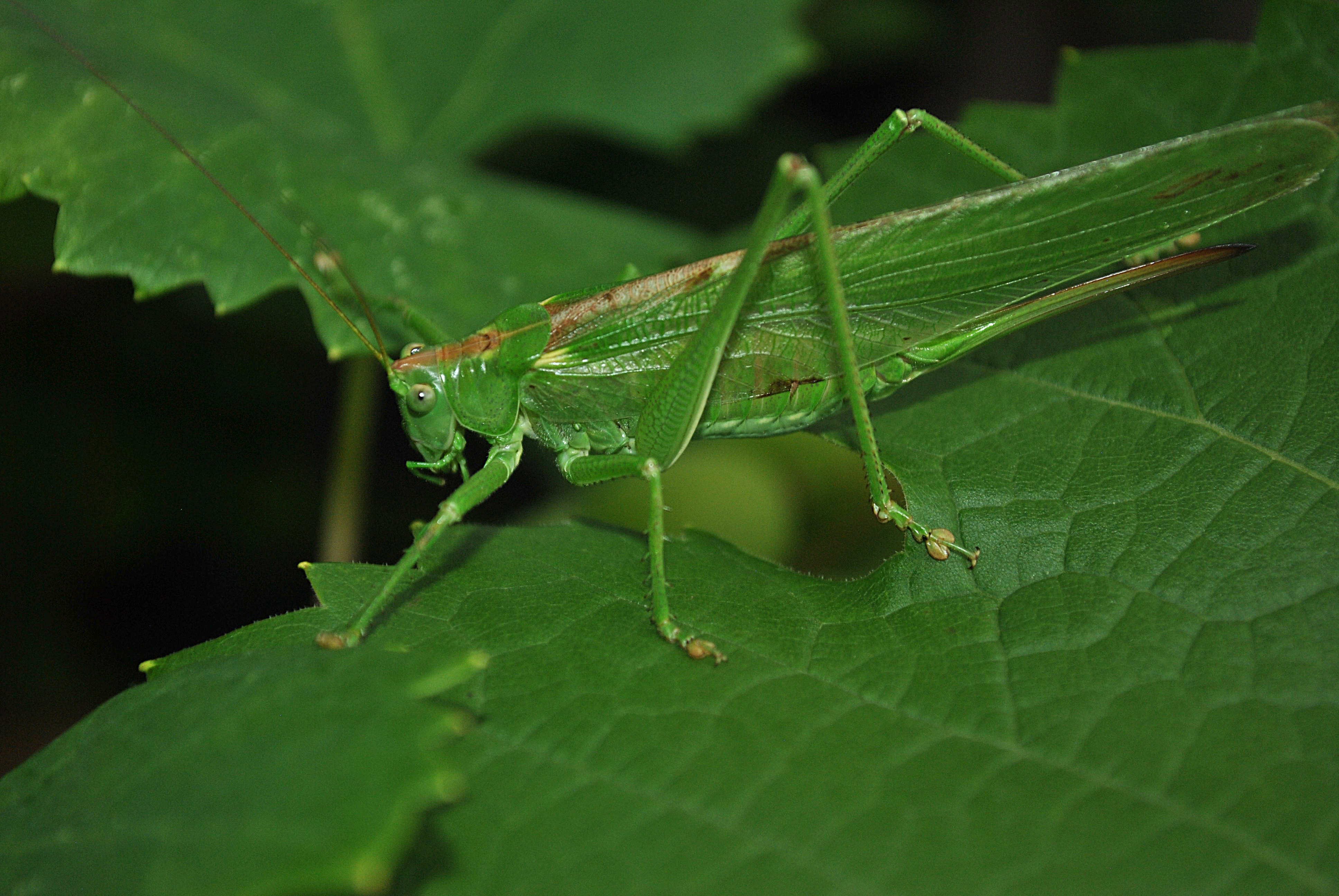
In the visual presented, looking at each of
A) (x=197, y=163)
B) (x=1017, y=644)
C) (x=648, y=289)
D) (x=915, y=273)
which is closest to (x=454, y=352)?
(x=648, y=289)

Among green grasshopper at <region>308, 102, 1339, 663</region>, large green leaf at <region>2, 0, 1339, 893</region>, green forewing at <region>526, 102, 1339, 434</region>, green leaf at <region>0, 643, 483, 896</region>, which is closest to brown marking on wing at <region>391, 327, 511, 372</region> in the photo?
green grasshopper at <region>308, 102, 1339, 663</region>

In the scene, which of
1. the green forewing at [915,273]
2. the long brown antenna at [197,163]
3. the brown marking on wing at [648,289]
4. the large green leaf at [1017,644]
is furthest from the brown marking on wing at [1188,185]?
the long brown antenna at [197,163]

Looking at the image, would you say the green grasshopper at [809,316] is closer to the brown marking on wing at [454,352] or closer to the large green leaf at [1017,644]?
the brown marking on wing at [454,352]

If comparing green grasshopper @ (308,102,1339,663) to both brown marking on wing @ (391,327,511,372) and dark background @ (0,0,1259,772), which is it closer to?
brown marking on wing @ (391,327,511,372)

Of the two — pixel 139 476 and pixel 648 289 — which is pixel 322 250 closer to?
pixel 648 289

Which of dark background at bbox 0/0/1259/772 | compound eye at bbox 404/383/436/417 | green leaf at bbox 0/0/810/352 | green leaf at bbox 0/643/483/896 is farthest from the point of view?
dark background at bbox 0/0/1259/772

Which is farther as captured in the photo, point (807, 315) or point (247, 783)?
point (807, 315)
